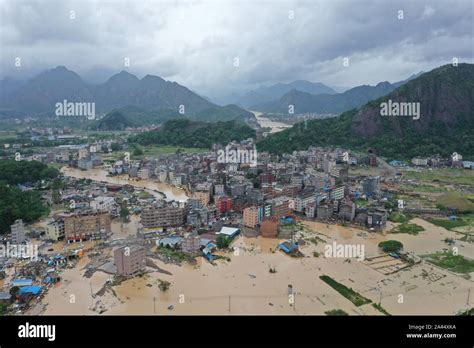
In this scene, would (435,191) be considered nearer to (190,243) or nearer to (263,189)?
(263,189)

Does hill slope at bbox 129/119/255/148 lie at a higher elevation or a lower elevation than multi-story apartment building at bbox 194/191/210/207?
higher

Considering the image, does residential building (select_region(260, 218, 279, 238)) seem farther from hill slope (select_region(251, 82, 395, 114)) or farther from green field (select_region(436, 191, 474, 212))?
hill slope (select_region(251, 82, 395, 114))

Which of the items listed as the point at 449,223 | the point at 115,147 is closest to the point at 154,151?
the point at 115,147

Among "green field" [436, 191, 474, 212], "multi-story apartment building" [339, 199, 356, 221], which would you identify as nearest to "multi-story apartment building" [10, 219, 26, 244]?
"multi-story apartment building" [339, 199, 356, 221]

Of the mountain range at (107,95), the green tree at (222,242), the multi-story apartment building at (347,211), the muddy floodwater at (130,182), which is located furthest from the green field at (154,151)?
the mountain range at (107,95)

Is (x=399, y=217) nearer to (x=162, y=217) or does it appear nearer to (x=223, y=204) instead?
(x=223, y=204)
